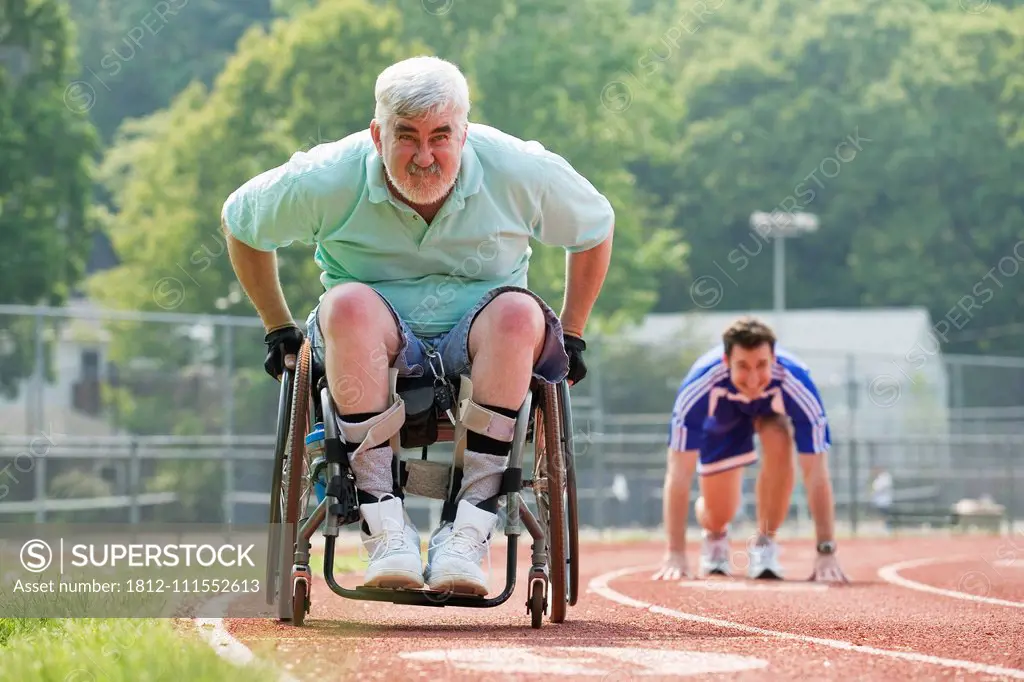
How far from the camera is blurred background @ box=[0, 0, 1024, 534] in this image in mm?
17641

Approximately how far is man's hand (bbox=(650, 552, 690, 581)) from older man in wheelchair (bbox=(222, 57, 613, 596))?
3665 mm

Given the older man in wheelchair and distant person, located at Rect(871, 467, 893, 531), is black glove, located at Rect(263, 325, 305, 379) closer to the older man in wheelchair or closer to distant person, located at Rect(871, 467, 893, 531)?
the older man in wheelchair

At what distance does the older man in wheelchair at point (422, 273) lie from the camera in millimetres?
5293

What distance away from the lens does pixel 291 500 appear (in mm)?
5441

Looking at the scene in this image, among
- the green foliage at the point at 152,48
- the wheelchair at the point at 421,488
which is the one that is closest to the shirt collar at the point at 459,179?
the wheelchair at the point at 421,488

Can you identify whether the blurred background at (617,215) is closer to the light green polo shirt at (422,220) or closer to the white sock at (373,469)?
the light green polo shirt at (422,220)

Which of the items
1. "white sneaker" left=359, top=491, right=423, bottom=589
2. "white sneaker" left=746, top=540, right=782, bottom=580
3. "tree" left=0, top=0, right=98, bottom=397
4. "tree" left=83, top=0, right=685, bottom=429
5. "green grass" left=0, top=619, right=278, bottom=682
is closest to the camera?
"green grass" left=0, top=619, right=278, bottom=682

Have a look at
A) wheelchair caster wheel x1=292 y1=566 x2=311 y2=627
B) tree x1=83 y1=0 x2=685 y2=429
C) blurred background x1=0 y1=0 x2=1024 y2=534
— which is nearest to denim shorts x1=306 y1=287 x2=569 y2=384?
wheelchair caster wheel x1=292 y1=566 x2=311 y2=627

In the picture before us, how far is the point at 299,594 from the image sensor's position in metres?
5.37

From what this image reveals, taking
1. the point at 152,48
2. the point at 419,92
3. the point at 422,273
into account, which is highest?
the point at 152,48

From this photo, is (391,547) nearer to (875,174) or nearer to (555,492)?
(555,492)

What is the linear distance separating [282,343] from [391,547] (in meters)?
0.93

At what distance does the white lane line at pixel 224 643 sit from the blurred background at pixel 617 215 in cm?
1020

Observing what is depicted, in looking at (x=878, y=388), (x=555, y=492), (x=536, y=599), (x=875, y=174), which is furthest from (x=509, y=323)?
(x=875, y=174)
